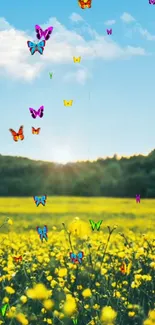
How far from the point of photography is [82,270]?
5152 mm

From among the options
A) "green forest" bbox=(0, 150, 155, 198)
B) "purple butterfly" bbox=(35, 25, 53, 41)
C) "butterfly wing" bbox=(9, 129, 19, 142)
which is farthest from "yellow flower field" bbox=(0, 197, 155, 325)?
"purple butterfly" bbox=(35, 25, 53, 41)

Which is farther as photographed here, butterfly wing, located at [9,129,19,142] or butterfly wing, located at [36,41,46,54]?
butterfly wing, located at [9,129,19,142]

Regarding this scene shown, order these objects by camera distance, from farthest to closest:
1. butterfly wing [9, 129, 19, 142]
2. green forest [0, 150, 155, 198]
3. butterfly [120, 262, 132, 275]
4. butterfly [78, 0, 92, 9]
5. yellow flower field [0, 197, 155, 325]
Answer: green forest [0, 150, 155, 198]
butterfly wing [9, 129, 19, 142]
butterfly [78, 0, 92, 9]
butterfly [120, 262, 132, 275]
yellow flower field [0, 197, 155, 325]

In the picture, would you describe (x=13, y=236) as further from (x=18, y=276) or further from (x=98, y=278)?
(x=98, y=278)

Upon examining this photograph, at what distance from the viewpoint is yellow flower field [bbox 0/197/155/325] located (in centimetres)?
330

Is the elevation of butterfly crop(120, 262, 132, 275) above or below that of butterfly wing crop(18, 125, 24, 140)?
below

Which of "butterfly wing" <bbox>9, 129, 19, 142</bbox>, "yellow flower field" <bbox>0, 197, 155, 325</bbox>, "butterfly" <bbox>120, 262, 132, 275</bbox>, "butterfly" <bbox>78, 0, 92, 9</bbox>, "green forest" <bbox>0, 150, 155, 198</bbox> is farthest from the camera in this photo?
"green forest" <bbox>0, 150, 155, 198</bbox>

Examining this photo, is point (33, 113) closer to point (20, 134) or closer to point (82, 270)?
point (20, 134)

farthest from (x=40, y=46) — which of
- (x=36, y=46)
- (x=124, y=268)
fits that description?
(x=124, y=268)

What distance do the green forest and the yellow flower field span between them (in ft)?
1.70

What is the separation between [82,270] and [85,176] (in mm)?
10624

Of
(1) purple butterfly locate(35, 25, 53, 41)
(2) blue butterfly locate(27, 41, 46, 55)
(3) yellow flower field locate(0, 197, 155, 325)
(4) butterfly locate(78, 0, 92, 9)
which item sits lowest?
(3) yellow flower field locate(0, 197, 155, 325)

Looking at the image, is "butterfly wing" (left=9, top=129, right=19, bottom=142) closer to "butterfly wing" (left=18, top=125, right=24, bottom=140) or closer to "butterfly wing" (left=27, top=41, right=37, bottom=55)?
"butterfly wing" (left=18, top=125, right=24, bottom=140)

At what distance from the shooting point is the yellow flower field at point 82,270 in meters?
3.30
